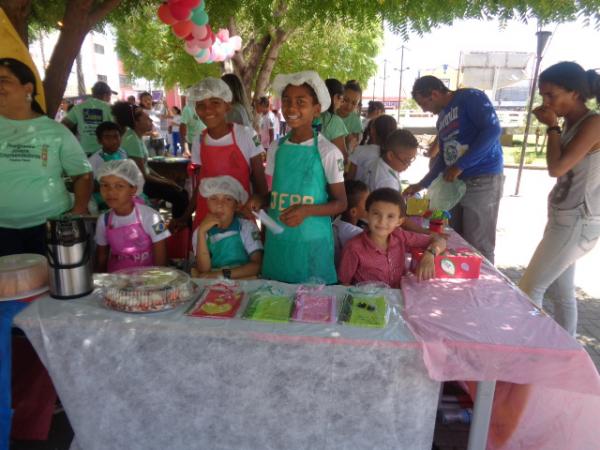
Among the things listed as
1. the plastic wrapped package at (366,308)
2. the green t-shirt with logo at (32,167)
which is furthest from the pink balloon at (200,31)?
the plastic wrapped package at (366,308)

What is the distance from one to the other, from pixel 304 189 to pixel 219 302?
2.51ft

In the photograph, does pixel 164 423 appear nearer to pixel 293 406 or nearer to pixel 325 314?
pixel 293 406

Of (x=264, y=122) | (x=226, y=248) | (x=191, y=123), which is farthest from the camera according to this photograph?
(x=264, y=122)

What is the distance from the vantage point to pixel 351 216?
318 centimetres

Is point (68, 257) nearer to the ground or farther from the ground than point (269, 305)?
farther from the ground

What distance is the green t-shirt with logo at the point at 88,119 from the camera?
17.8 ft

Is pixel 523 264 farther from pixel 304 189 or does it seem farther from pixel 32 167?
pixel 32 167

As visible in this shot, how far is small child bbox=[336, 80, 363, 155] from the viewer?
582 centimetres

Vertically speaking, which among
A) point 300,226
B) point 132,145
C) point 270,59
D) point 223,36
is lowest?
point 300,226

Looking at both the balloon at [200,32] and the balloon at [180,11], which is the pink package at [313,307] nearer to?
the balloon at [180,11]

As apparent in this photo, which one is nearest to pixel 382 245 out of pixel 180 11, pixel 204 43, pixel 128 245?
pixel 128 245

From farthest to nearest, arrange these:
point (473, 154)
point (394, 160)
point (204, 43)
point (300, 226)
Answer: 1. point (204, 43)
2. point (394, 160)
3. point (473, 154)
4. point (300, 226)

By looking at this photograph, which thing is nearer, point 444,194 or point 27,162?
point 27,162

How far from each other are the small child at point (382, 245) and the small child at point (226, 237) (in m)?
0.58
